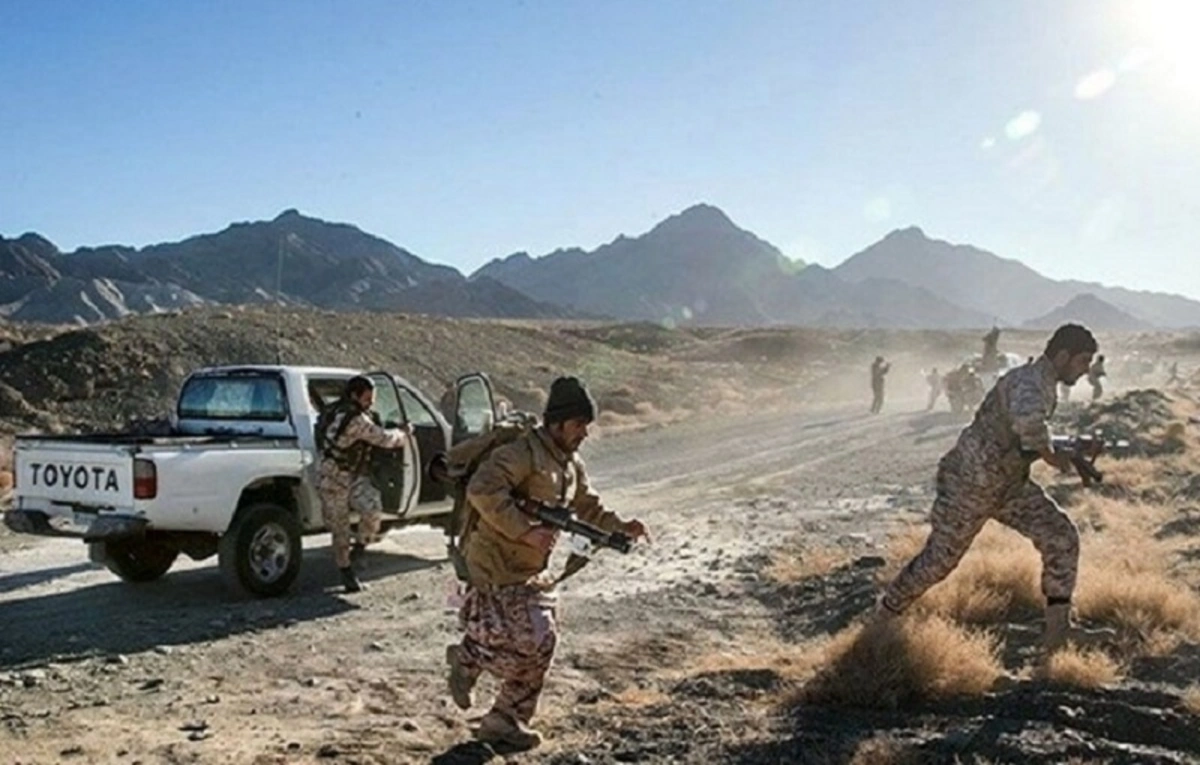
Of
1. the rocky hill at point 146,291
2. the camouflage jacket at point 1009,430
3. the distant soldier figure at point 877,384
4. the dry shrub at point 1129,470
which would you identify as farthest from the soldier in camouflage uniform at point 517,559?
the rocky hill at point 146,291

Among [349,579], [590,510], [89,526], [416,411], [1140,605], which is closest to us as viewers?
[590,510]

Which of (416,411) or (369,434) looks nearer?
(369,434)

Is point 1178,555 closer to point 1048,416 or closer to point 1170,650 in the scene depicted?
point 1170,650

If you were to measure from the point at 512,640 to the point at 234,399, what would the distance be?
6.17 meters

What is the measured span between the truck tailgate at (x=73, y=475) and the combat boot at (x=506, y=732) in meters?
4.38

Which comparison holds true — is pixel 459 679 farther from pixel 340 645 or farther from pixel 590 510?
pixel 340 645

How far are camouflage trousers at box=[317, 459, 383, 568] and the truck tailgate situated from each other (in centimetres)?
151

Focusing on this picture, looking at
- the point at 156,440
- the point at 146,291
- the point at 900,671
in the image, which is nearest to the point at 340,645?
the point at 156,440

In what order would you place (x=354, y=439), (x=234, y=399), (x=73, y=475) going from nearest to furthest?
(x=73, y=475)
(x=354, y=439)
(x=234, y=399)

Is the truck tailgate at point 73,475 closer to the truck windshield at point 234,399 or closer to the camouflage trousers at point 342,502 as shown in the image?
the camouflage trousers at point 342,502

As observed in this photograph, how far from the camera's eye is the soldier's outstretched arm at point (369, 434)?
9.34m

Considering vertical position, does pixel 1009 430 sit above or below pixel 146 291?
below

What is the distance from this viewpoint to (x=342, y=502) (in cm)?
945

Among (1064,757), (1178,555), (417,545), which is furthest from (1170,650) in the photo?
(417,545)
